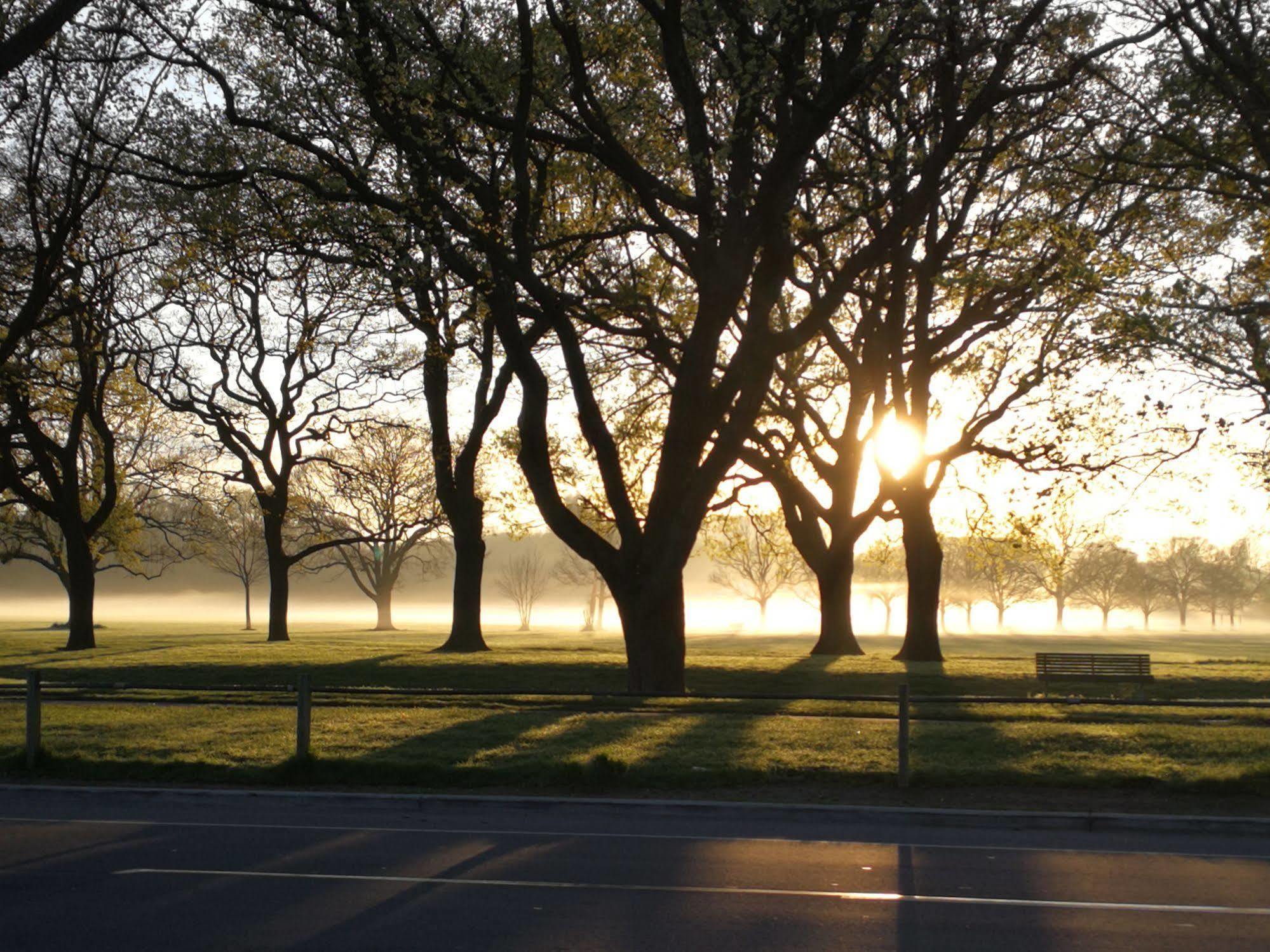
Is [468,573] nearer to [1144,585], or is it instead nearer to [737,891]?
[737,891]

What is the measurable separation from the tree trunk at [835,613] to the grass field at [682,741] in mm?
9337

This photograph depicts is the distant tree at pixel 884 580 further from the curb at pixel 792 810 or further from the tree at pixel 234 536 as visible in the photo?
the curb at pixel 792 810

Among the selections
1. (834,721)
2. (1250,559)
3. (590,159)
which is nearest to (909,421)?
(590,159)

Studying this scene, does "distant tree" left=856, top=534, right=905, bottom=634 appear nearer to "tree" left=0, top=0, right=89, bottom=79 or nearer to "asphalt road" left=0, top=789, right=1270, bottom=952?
"tree" left=0, top=0, right=89, bottom=79

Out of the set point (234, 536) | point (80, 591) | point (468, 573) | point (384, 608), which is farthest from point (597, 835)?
point (234, 536)

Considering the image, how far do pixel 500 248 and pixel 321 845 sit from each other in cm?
1074

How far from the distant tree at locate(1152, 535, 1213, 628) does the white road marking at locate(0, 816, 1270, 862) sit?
101653 mm

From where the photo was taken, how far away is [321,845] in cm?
1007

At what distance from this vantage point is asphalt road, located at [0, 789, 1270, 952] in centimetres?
729

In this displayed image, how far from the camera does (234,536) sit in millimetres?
78625

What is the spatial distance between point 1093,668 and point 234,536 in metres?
65.0

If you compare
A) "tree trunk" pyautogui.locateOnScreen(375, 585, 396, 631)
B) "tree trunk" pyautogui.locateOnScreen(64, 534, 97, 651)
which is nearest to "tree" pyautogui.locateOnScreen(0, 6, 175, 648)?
"tree trunk" pyautogui.locateOnScreen(64, 534, 97, 651)

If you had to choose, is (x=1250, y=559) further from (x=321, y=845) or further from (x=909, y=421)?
(x=321, y=845)

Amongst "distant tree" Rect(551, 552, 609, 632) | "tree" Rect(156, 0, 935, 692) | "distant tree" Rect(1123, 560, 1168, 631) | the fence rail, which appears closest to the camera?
the fence rail
